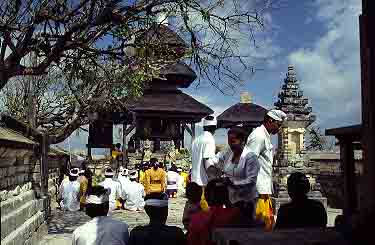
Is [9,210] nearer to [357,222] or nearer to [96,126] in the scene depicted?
[357,222]

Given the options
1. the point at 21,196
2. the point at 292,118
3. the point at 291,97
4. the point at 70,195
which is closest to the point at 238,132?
the point at 21,196

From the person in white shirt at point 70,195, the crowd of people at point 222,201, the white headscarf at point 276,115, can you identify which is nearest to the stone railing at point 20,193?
the crowd of people at point 222,201

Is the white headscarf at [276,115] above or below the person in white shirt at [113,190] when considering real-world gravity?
above

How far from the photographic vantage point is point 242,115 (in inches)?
1130

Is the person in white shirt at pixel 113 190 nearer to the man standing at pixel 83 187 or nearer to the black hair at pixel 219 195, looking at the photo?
the man standing at pixel 83 187

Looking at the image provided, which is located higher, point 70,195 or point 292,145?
point 292,145

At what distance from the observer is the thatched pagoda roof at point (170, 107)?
81.5 feet

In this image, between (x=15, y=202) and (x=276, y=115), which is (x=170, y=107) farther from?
(x=276, y=115)

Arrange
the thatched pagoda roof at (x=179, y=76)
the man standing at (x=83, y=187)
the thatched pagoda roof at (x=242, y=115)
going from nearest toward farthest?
the man standing at (x=83, y=187) < the thatched pagoda roof at (x=179, y=76) < the thatched pagoda roof at (x=242, y=115)

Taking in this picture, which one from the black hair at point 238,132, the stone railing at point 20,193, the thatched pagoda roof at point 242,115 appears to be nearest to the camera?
the black hair at point 238,132

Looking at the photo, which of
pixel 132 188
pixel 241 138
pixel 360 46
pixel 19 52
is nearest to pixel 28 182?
pixel 19 52

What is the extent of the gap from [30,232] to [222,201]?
4.62 meters

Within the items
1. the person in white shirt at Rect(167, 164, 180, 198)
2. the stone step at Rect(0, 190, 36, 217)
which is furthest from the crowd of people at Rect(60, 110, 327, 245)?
the person in white shirt at Rect(167, 164, 180, 198)

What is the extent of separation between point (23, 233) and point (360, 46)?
602cm
